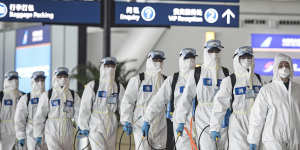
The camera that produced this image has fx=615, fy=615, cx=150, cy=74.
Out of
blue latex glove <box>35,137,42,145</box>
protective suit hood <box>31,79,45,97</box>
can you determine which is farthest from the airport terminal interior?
protective suit hood <box>31,79,45,97</box>

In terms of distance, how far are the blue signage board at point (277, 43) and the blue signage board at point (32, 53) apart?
8.33m

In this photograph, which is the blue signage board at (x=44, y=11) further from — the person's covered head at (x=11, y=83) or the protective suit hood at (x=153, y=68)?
the protective suit hood at (x=153, y=68)

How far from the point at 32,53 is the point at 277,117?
59.2 feet

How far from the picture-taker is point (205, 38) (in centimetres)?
1909

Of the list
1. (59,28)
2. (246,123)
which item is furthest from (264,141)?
(59,28)

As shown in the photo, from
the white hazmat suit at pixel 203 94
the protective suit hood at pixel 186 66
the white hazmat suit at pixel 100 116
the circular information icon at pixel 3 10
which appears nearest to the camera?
the white hazmat suit at pixel 203 94

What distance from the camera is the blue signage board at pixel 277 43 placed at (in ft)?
61.1

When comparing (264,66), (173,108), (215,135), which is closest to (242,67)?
(215,135)

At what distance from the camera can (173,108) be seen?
9.54 metres

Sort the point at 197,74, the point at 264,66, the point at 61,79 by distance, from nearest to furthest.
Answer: the point at 197,74 → the point at 61,79 → the point at 264,66

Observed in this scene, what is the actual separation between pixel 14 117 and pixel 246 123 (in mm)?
5917

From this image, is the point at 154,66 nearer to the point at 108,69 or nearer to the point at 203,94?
the point at 108,69

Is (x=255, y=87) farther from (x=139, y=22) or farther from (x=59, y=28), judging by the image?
(x=59, y=28)

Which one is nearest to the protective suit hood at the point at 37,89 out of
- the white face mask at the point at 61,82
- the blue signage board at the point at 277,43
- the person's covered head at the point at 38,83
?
the person's covered head at the point at 38,83
